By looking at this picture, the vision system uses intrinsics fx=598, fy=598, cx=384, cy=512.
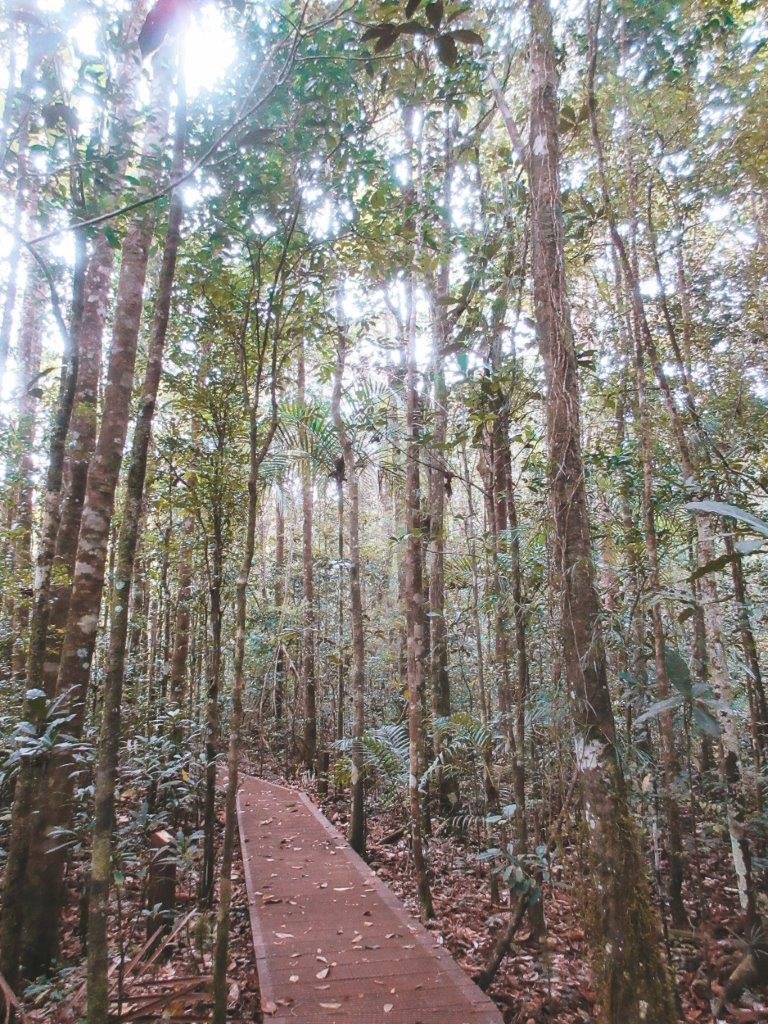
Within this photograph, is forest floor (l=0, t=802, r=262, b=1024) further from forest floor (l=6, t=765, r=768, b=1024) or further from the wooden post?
the wooden post

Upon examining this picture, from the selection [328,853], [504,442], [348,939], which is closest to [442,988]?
[348,939]

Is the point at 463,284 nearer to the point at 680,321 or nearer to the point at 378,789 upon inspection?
the point at 680,321

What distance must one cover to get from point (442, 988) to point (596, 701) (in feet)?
7.62

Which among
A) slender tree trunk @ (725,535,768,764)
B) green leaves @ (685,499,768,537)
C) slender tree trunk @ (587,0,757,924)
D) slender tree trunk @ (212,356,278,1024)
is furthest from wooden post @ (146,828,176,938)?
slender tree trunk @ (725,535,768,764)

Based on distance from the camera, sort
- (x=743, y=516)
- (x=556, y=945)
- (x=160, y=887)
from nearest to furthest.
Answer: (x=743, y=516) < (x=556, y=945) < (x=160, y=887)

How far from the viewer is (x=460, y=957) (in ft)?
15.5

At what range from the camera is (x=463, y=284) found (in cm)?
501

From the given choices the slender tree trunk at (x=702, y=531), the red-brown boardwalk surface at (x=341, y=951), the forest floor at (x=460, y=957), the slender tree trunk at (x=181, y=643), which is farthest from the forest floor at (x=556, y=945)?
the slender tree trunk at (x=181, y=643)

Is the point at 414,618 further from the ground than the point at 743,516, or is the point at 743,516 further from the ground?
the point at 414,618

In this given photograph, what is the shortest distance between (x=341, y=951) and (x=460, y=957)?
1135 millimetres

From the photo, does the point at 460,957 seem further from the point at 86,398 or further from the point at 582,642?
the point at 86,398

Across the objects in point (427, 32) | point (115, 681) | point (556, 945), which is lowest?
point (556, 945)

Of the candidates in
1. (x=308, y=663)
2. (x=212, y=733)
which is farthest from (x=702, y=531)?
(x=308, y=663)

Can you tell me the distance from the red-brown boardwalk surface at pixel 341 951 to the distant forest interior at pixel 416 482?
3cm
